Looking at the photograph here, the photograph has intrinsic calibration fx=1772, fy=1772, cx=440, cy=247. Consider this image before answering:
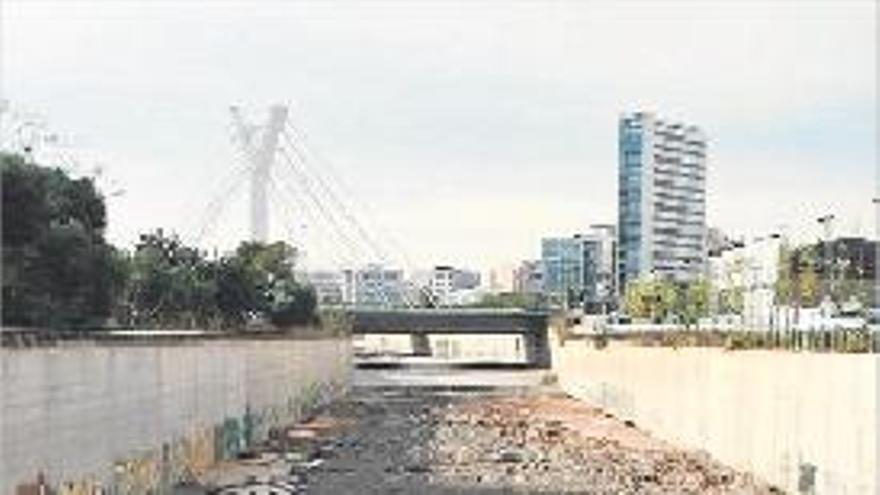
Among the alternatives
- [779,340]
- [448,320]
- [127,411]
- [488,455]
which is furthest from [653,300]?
[127,411]

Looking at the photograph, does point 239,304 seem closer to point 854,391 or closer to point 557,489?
point 557,489

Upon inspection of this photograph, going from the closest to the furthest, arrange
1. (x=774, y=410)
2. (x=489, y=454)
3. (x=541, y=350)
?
(x=774, y=410), (x=489, y=454), (x=541, y=350)

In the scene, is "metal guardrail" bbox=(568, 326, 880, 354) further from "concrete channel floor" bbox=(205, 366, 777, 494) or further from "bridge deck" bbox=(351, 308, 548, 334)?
"bridge deck" bbox=(351, 308, 548, 334)

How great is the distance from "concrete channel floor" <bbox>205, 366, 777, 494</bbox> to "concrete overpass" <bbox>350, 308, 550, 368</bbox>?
5751 centimetres

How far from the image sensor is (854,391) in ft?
153

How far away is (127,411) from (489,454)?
31.9m

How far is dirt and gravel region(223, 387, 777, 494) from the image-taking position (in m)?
60.6

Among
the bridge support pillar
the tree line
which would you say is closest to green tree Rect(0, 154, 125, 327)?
the tree line

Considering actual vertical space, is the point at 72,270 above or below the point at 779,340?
above

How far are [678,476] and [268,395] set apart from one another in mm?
28733

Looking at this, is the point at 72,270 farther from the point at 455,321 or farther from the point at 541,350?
the point at 541,350

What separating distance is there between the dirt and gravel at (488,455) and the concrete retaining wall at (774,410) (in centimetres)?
121

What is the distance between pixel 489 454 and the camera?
7656cm

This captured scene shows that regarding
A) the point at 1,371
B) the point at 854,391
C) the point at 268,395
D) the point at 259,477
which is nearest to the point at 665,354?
the point at 268,395
